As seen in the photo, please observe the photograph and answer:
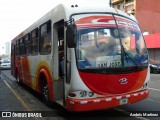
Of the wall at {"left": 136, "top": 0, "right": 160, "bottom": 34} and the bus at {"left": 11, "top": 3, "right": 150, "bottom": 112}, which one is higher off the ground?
the wall at {"left": 136, "top": 0, "right": 160, "bottom": 34}

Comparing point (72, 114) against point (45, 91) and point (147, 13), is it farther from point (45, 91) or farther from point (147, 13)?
point (147, 13)

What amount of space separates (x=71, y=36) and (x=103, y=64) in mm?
1019

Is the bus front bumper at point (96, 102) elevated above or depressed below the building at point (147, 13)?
below

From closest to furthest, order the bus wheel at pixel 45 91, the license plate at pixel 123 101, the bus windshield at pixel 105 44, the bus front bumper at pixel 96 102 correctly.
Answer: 1. the bus front bumper at pixel 96 102
2. the bus windshield at pixel 105 44
3. the license plate at pixel 123 101
4. the bus wheel at pixel 45 91

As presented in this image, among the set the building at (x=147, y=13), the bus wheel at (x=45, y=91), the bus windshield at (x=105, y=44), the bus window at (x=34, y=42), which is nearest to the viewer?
the bus windshield at (x=105, y=44)

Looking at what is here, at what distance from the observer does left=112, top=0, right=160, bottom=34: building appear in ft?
198

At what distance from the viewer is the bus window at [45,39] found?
9832 millimetres

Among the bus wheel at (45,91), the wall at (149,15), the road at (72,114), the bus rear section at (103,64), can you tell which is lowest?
the road at (72,114)

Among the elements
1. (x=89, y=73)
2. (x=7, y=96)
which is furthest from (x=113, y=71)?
(x=7, y=96)

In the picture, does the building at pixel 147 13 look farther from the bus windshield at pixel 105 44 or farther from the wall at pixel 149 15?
the bus windshield at pixel 105 44

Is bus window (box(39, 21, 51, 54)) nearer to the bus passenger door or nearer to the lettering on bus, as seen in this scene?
the bus passenger door

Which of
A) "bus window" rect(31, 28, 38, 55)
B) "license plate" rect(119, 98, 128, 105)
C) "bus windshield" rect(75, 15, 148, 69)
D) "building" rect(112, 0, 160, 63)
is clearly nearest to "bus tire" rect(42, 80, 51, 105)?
"bus window" rect(31, 28, 38, 55)

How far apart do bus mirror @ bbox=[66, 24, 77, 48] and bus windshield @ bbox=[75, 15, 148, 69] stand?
0.62ft

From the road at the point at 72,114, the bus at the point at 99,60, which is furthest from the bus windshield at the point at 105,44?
the road at the point at 72,114
